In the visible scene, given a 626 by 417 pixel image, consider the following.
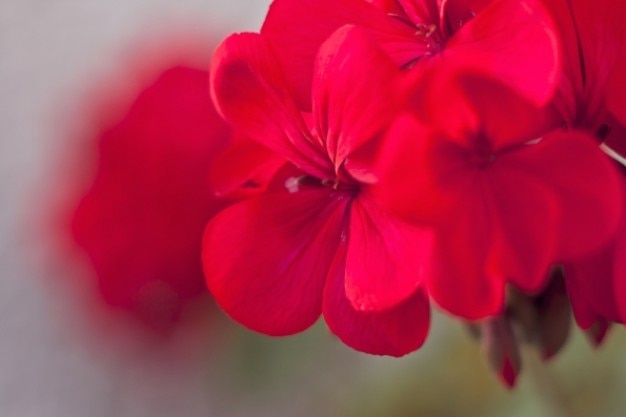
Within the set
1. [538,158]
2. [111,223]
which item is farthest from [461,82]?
[111,223]

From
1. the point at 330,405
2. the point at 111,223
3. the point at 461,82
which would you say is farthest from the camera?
the point at 330,405

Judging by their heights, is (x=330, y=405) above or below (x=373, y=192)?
below

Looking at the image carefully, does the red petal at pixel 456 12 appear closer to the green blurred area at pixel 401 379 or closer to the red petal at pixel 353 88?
the red petal at pixel 353 88

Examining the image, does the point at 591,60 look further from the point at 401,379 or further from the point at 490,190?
the point at 401,379

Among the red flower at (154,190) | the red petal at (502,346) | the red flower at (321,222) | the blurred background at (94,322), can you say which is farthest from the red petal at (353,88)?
the blurred background at (94,322)

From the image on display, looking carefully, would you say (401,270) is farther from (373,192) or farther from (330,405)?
(330,405)

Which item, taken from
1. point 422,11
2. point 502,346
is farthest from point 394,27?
point 502,346
